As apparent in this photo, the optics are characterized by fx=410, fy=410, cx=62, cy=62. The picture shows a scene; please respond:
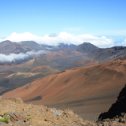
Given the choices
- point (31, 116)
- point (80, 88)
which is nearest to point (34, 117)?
point (31, 116)

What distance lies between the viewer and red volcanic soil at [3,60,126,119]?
73625 millimetres

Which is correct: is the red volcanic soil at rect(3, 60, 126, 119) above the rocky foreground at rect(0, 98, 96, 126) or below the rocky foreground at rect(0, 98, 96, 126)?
below

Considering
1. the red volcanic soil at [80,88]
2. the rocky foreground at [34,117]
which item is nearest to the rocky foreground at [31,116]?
the rocky foreground at [34,117]

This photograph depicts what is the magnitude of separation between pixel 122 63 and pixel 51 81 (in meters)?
19.1

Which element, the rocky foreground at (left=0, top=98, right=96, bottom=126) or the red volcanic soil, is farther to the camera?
the red volcanic soil

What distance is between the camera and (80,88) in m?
88.0

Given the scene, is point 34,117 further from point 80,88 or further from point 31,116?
point 80,88

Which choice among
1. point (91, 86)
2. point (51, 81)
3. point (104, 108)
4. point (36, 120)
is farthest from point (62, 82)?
point (36, 120)

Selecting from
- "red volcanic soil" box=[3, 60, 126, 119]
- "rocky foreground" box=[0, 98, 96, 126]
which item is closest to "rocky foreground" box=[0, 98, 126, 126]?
"rocky foreground" box=[0, 98, 96, 126]

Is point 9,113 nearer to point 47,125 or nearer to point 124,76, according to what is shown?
point 47,125

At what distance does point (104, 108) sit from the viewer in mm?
58906

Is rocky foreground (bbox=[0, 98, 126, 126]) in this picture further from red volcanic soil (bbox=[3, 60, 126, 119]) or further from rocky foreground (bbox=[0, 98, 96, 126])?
red volcanic soil (bbox=[3, 60, 126, 119])

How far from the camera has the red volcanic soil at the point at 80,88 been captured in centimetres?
7362

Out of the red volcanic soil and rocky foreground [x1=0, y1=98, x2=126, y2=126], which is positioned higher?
rocky foreground [x1=0, y1=98, x2=126, y2=126]
